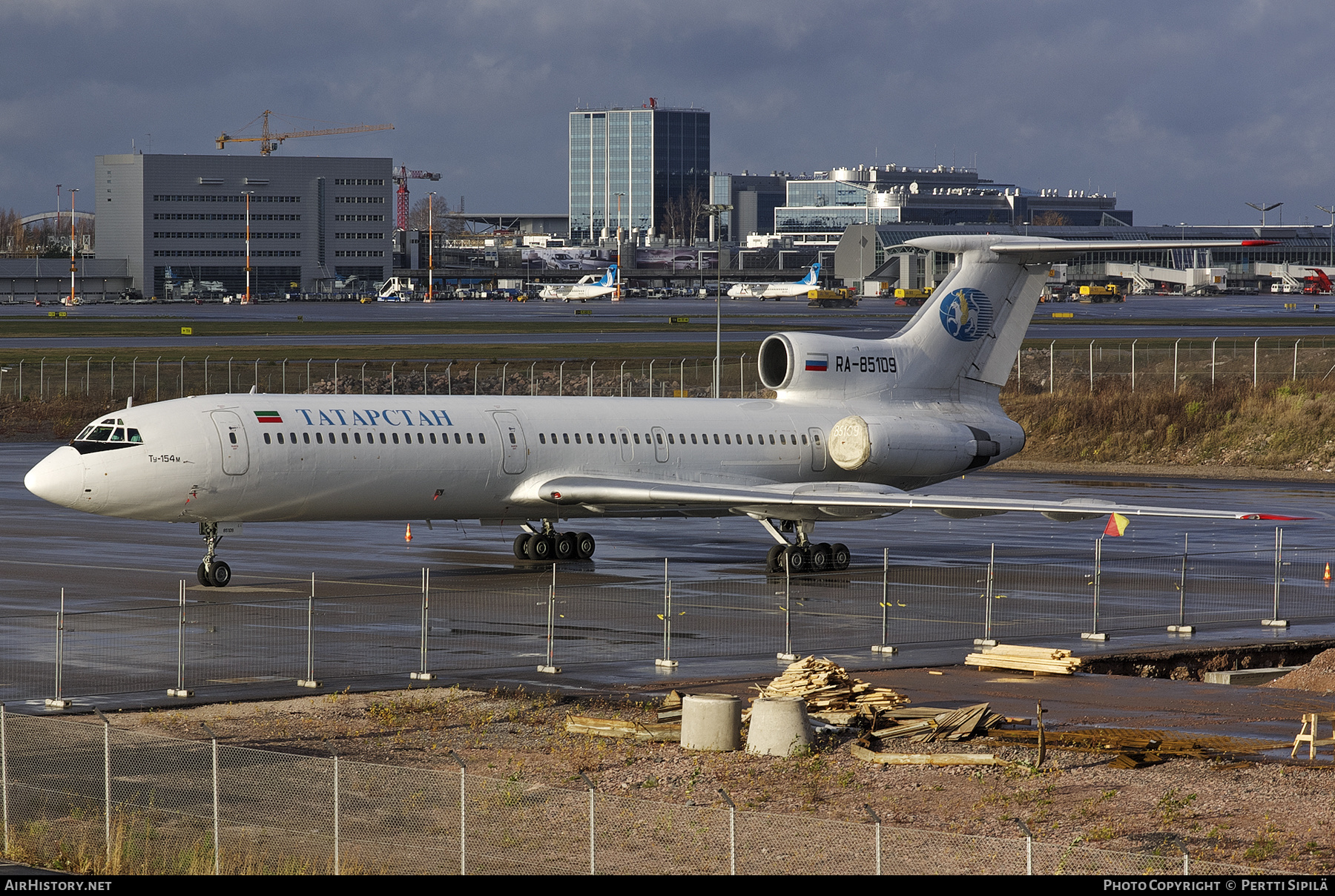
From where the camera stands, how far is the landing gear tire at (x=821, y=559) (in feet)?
122

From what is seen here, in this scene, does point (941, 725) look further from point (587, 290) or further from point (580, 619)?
point (587, 290)

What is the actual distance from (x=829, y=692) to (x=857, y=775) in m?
2.65

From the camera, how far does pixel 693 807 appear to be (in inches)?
625

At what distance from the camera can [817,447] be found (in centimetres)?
4044

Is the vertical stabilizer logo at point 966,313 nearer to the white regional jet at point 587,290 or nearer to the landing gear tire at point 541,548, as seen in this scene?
the landing gear tire at point 541,548

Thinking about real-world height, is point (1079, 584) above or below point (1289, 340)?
below

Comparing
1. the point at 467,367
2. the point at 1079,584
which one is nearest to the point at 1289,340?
the point at 467,367

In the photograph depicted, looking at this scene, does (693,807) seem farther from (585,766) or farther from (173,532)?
(173,532)

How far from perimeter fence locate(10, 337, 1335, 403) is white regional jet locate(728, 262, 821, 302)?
85.0m

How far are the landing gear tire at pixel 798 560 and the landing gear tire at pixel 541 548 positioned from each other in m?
5.38

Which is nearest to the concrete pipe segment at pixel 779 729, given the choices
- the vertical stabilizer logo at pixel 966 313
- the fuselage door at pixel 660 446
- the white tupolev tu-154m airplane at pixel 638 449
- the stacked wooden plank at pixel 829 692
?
the stacked wooden plank at pixel 829 692

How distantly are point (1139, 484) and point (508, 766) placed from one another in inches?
1708

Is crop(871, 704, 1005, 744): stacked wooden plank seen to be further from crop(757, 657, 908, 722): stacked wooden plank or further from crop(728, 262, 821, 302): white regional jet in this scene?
crop(728, 262, 821, 302): white regional jet
